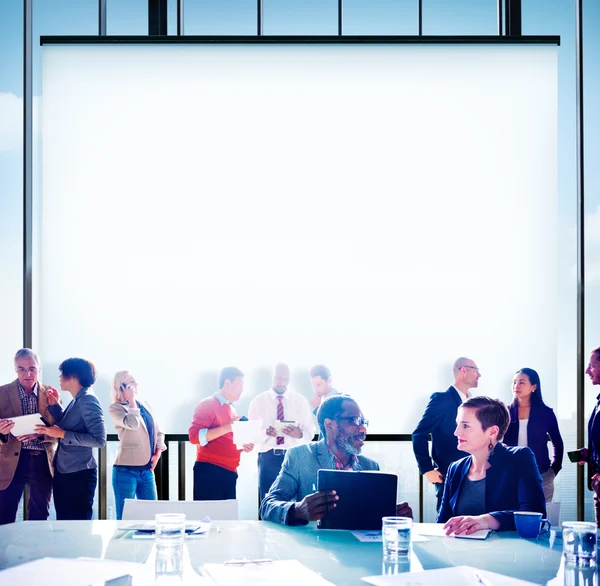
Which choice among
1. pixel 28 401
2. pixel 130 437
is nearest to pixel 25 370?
pixel 28 401

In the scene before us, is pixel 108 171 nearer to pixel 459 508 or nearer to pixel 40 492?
pixel 40 492

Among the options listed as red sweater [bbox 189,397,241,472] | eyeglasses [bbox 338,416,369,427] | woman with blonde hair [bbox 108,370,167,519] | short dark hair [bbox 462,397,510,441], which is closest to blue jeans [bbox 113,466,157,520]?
woman with blonde hair [bbox 108,370,167,519]

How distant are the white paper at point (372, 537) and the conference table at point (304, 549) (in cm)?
2

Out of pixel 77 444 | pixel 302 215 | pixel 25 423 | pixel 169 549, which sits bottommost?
pixel 77 444

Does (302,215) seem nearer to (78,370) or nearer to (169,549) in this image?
(78,370)

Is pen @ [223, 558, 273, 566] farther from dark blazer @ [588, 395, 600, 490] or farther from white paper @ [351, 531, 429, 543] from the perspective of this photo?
dark blazer @ [588, 395, 600, 490]

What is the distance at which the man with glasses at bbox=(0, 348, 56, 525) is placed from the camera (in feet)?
15.4

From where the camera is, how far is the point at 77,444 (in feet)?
14.8

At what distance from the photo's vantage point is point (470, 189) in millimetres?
5758

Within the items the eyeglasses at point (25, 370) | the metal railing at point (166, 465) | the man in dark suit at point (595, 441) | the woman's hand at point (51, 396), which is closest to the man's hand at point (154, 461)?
the metal railing at point (166, 465)

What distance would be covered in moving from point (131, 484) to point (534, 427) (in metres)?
2.60

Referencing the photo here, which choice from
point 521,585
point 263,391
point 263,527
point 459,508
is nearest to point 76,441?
point 263,391

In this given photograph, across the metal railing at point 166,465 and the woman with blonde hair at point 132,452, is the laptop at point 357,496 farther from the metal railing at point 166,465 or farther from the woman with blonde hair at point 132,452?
the metal railing at point 166,465

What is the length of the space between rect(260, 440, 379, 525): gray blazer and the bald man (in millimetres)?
1838
